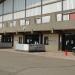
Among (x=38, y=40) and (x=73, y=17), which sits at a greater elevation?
(x=73, y=17)

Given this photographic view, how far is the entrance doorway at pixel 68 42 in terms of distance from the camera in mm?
38719

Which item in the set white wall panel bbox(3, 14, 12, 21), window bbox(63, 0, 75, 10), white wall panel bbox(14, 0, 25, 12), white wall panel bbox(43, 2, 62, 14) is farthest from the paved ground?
white wall panel bbox(3, 14, 12, 21)

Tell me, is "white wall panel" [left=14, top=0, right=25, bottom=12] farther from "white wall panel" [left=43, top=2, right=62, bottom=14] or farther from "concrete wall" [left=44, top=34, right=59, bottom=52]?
"concrete wall" [left=44, top=34, right=59, bottom=52]

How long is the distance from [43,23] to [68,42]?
4489 millimetres

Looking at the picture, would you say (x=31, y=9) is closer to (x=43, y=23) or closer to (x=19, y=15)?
(x=19, y=15)

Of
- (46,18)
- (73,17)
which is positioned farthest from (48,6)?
(73,17)

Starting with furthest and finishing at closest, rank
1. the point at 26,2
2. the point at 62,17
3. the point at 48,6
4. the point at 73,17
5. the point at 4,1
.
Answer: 1. the point at 4,1
2. the point at 26,2
3. the point at 48,6
4. the point at 62,17
5. the point at 73,17

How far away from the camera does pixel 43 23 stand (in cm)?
4062

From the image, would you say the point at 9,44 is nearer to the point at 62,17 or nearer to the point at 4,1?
the point at 4,1

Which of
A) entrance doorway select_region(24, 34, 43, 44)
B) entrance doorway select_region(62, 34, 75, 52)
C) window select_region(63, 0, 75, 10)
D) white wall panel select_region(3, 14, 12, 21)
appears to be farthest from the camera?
white wall panel select_region(3, 14, 12, 21)

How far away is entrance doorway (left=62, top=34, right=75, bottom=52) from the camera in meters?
38.7

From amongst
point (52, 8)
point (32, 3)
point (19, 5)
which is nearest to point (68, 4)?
point (52, 8)

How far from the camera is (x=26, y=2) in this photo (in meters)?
52.7

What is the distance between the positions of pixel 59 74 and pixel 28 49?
25.1m
